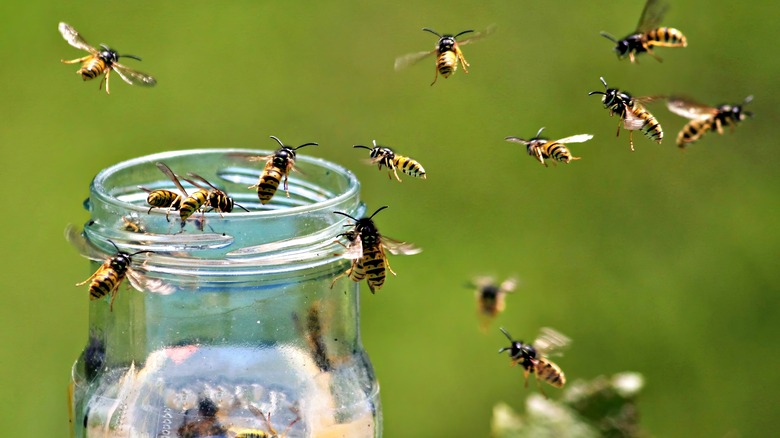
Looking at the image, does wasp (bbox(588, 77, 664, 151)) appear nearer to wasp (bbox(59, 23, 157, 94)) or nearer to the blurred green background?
wasp (bbox(59, 23, 157, 94))

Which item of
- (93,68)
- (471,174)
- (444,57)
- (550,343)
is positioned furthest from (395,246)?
(471,174)

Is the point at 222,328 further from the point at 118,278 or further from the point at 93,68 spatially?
the point at 93,68

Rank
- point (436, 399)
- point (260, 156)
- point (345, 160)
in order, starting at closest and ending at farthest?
1. point (260, 156)
2. point (436, 399)
3. point (345, 160)

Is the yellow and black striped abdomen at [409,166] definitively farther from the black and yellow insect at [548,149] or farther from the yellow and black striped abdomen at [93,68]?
the yellow and black striped abdomen at [93,68]

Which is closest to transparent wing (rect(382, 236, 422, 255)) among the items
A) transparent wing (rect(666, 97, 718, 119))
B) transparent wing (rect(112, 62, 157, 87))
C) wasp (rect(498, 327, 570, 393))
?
wasp (rect(498, 327, 570, 393))

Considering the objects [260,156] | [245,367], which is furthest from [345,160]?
[245,367]

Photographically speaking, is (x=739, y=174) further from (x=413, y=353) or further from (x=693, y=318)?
(x=413, y=353)

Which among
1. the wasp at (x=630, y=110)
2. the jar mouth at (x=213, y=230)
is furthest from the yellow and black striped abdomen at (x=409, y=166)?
the wasp at (x=630, y=110)
